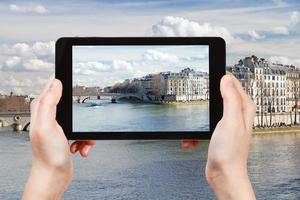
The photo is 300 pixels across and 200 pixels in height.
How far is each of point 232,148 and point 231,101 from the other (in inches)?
1.8

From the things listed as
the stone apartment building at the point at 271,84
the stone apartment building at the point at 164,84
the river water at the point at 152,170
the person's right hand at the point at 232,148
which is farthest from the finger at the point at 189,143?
the stone apartment building at the point at 271,84

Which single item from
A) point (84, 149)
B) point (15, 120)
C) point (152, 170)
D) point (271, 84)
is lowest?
point (152, 170)

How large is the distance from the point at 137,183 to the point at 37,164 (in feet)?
56.2

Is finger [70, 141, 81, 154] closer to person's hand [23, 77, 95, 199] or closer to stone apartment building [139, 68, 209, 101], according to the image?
person's hand [23, 77, 95, 199]

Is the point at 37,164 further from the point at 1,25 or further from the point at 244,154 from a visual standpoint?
the point at 1,25

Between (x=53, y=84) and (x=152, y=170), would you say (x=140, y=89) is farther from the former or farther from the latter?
(x=152, y=170)

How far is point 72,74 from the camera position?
823 millimetres

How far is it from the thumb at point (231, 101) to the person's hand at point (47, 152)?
0.16m

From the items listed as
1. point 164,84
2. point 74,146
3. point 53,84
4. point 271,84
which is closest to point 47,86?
point 53,84

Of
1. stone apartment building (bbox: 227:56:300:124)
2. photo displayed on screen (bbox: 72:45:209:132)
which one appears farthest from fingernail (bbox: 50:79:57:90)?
stone apartment building (bbox: 227:56:300:124)

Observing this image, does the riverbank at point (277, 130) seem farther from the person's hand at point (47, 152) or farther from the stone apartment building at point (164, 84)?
the person's hand at point (47, 152)

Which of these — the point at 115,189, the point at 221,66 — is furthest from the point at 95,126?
the point at 115,189

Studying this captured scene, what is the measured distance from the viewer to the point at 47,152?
0.65 metres

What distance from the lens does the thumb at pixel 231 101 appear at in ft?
2.11
